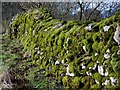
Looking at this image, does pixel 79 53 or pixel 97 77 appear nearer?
pixel 97 77

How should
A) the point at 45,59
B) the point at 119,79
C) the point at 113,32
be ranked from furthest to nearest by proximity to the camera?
1. the point at 45,59
2. the point at 113,32
3. the point at 119,79

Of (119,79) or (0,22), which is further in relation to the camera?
(0,22)

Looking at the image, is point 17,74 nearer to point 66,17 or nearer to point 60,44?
point 60,44

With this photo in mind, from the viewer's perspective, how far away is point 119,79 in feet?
9.86

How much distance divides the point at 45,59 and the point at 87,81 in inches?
56.6

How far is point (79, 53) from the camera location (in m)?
3.78

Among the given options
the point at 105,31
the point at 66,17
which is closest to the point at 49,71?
the point at 105,31

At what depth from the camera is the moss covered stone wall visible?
3.22 metres

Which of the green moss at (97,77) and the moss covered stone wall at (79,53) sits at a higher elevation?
the moss covered stone wall at (79,53)

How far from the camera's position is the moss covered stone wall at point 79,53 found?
3217 mm

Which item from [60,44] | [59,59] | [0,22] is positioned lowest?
[59,59]

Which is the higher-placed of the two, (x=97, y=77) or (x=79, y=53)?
(x=79, y=53)

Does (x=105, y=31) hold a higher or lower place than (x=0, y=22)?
lower

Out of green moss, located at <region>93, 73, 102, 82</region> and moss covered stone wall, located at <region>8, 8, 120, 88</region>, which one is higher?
moss covered stone wall, located at <region>8, 8, 120, 88</region>
